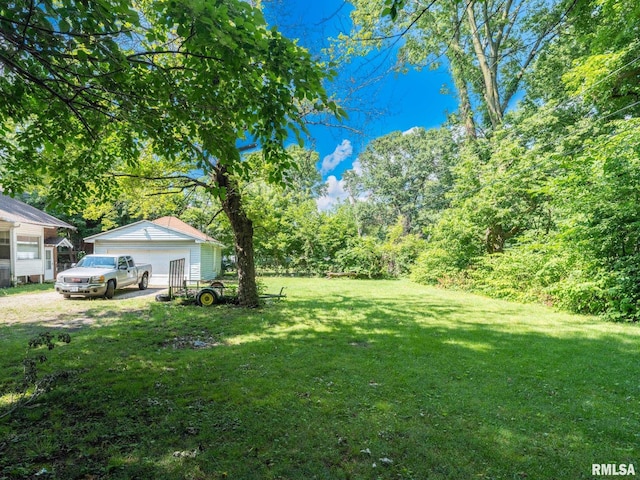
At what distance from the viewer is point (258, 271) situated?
25.6 meters

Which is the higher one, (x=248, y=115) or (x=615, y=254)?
(x=248, y=115)

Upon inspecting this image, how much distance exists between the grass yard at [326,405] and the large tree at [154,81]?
7.98 ft

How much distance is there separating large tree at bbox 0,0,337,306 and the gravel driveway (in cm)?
427

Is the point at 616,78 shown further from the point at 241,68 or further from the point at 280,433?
the point at 280,433

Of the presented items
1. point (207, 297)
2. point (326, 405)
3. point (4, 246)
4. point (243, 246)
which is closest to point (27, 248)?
point (4, 246)

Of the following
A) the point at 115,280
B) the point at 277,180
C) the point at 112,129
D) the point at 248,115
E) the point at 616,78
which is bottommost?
the point at 115,280

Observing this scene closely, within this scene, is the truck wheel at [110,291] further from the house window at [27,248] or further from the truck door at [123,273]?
the house window at [27,248]

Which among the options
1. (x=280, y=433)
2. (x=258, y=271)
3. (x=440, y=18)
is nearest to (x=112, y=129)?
(x=280, y=433)

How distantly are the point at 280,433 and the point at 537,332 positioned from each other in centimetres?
636

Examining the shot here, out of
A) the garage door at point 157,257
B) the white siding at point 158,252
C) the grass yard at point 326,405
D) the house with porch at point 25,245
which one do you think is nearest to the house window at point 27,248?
the house with porch at point 25,245

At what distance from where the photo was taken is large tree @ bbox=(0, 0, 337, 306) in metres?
2.49

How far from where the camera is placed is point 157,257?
18.1m

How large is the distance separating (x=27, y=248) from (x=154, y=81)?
701 inches

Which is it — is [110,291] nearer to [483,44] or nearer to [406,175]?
[483,44]
